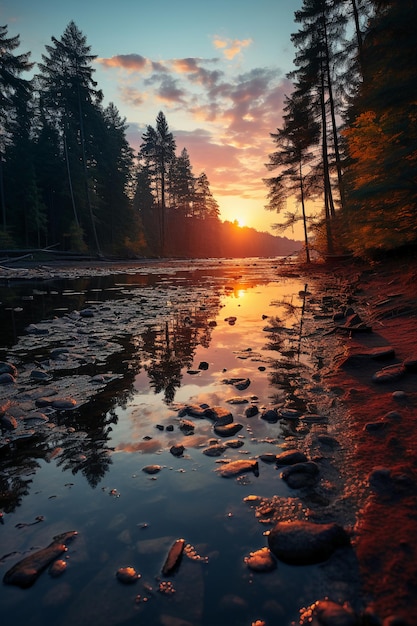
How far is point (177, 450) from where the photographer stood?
10.4 feet

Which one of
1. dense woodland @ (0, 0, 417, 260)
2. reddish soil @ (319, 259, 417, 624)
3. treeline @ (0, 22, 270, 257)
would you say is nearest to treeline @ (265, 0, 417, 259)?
dense woodland @ (0, 0, 417, 260)

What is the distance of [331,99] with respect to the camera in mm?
21922

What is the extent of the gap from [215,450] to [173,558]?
1.27 meters

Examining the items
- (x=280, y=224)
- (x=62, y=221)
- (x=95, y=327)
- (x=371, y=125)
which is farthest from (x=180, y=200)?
(x=95, y=327)

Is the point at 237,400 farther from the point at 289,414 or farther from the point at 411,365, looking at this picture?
the point at 411,365

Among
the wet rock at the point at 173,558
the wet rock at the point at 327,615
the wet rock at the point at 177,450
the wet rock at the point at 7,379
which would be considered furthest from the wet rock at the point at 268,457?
the wet rock at the point at 7,379

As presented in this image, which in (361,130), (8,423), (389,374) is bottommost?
(8,423)

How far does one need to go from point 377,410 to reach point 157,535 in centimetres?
270

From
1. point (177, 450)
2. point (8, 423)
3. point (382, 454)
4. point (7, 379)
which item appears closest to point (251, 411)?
point (177, 450)

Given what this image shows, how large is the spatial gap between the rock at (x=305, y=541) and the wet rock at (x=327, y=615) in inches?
10.8

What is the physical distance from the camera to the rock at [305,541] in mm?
1966

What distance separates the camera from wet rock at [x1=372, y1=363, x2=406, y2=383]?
4.30 meters

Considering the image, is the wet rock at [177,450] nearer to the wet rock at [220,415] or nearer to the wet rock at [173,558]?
the wet rock at [220,415]

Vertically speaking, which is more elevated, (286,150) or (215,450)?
(286,150)
